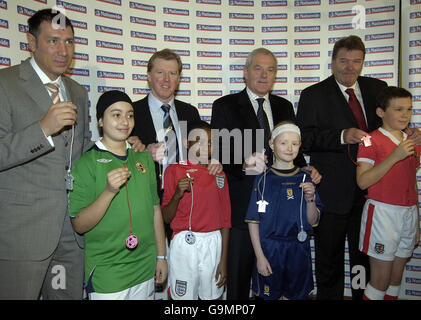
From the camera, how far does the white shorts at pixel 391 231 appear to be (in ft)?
9.87

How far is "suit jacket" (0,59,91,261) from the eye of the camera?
212cm

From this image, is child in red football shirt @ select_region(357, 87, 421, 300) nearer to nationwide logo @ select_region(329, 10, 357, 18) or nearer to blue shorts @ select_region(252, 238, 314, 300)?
blue shorts @ select_region(252, 238, 314, 300)

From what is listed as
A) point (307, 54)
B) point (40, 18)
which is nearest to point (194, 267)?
point (40, 18)

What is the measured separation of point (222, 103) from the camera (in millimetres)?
3289

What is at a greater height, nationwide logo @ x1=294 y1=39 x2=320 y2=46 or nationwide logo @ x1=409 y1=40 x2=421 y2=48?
nationwide logo @ x1=294 y1=39 x2=320 y2=46

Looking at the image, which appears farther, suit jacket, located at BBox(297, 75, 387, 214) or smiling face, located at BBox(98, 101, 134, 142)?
suit jacket, located at BBox(297, 75, 387, 214)

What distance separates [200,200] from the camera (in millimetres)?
2697

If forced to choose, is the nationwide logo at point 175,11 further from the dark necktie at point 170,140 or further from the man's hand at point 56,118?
the man's hand at point 56,118

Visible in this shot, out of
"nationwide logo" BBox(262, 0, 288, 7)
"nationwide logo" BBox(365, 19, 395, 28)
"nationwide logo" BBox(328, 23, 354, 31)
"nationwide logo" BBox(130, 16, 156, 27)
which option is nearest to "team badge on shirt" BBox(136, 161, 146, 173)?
"nationwide logo" BBox(130, 16, 156, 27)

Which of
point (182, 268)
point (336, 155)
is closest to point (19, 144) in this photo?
point (182, 268)

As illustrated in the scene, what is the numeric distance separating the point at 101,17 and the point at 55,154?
2.54 metres

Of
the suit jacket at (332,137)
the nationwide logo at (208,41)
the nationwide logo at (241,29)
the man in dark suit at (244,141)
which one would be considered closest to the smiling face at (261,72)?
the man in dark suit at (244,141)

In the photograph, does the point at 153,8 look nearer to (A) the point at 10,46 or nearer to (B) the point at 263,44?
(B) the point at 263,44

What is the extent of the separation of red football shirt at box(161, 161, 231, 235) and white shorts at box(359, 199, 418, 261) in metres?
1.50
